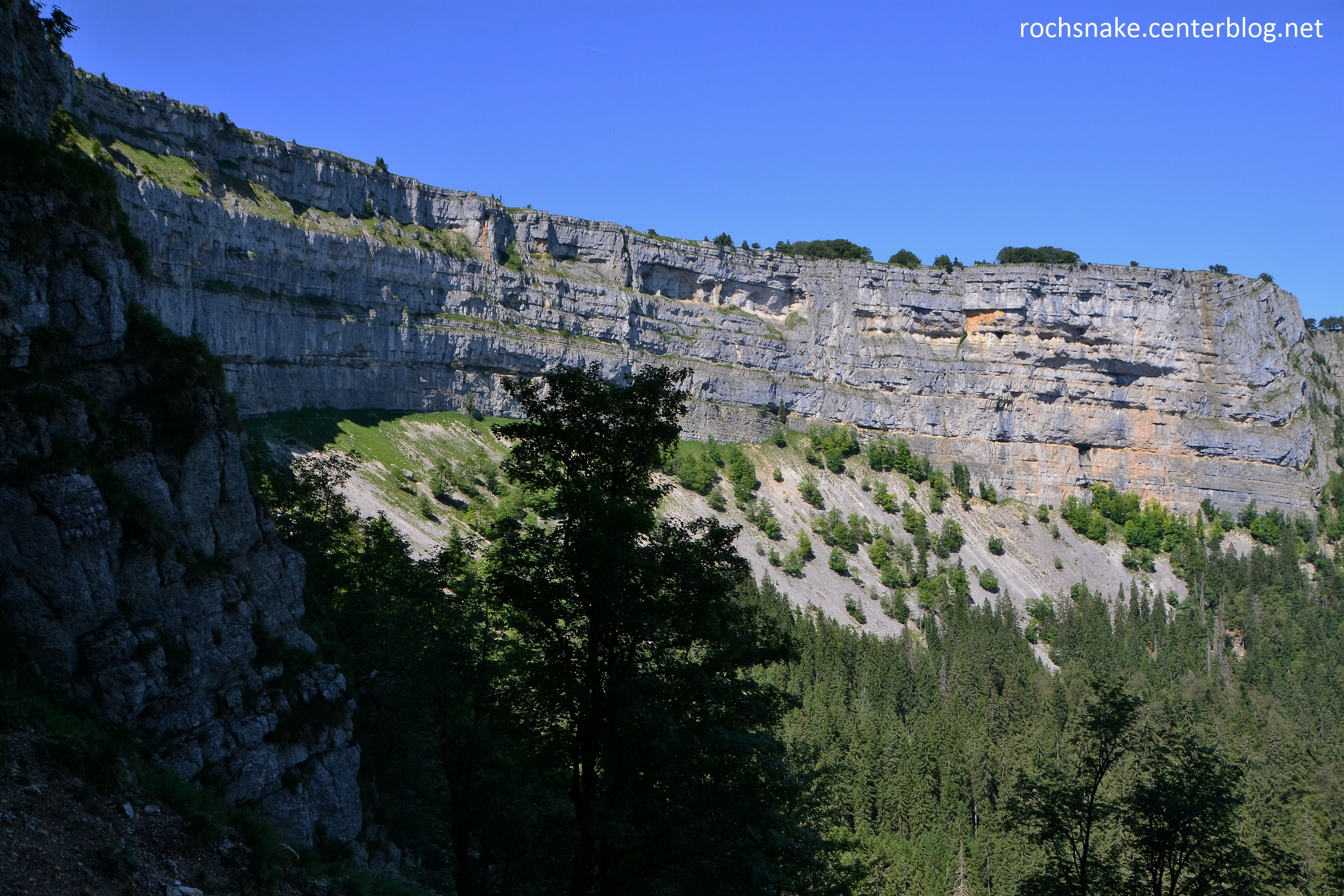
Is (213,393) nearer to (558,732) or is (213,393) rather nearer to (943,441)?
(558,732)

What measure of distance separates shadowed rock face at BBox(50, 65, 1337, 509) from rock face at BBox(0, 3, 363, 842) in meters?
90.4

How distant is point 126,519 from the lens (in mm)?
21047

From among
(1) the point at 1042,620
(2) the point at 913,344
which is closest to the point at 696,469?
(1) the point at 1042,620

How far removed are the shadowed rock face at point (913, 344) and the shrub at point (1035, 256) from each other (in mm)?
12568

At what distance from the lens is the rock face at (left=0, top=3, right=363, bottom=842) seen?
19453 mm

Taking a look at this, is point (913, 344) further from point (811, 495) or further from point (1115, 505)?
point (1115, 505)

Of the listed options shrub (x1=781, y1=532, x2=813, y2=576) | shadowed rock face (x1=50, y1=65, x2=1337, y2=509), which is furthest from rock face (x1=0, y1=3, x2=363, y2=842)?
shrub (x1=781, y1=532, x2=813, y2=576)

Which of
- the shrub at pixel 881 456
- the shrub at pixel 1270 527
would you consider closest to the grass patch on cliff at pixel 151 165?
the shrub at pixel 881 456

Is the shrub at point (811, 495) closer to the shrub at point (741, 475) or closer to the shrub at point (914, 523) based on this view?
the shrub at point (741, 475)

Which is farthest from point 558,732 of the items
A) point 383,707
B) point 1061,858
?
point 1061,858

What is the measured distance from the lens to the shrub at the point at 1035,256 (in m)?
164

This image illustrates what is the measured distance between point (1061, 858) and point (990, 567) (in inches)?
4381

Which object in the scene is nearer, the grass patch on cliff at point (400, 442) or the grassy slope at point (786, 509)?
the grass patch on cliff at point (400, 442)

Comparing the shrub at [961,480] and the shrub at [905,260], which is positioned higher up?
the shrub at [905,260]
